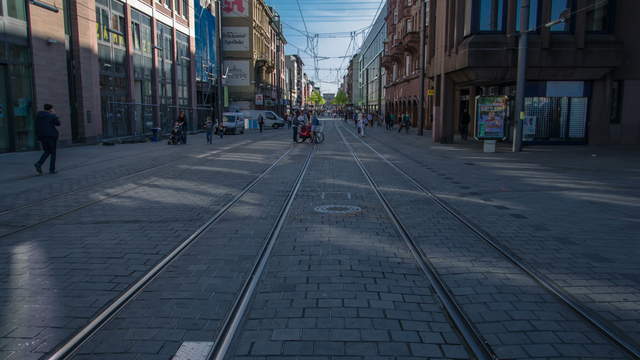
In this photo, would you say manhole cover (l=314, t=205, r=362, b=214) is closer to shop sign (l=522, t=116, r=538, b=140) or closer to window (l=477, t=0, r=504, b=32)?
window (l=477, t=0, r=504, b=32)

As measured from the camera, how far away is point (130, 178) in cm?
1287

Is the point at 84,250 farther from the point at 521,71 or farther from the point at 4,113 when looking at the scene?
the point at 521,71

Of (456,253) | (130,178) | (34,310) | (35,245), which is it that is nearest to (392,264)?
(456,253)

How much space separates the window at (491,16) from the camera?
2347 cm

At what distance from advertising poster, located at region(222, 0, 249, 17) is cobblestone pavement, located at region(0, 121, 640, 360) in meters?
49.0

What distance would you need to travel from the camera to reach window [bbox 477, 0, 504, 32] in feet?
77.0

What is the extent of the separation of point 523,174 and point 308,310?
11.5 m

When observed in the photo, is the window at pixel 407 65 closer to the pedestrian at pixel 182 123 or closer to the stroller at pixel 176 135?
the pedestrian at pixel 182 123

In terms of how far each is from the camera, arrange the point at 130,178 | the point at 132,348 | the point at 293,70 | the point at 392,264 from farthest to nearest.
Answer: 1. the point at 293,70
2. the point at 130,178
3. the point at 392,264
4. the point at 132,348

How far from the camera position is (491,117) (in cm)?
2209

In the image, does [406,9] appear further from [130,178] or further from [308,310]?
[308,310]

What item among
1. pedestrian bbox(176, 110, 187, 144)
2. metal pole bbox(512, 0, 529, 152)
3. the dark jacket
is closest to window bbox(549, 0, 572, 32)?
metal pole bbox(512, 0, 529, 152)

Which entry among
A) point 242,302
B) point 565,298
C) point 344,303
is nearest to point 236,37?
point 242,302

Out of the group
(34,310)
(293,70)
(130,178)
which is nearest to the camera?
(34,310)
